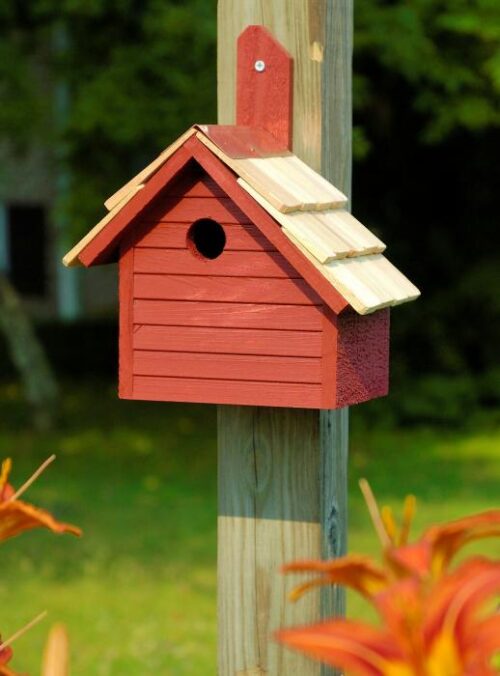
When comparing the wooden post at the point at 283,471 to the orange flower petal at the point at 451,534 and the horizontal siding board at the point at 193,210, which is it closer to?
the horizontal siding board at the point at 193,210

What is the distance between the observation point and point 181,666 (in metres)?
6.55

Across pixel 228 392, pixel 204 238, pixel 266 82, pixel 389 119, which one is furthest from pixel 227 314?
pixel 389 119

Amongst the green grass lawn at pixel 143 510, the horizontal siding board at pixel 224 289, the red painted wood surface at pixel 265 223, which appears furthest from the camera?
the green grass lawn at pixel 143 510

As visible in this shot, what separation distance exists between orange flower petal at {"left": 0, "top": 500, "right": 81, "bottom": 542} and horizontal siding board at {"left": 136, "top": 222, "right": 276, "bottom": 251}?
1123 millimetres

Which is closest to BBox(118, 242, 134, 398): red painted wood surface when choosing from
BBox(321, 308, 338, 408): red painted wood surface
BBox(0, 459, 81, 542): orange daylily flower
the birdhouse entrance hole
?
the birdhouse entrance hole

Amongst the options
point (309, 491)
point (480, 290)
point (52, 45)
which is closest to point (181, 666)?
point (309, 491)

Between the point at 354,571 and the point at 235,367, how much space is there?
4.16 ft

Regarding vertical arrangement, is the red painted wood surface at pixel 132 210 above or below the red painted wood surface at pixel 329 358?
above

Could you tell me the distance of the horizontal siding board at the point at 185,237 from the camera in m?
2.41

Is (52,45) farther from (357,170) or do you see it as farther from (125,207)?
(125,207)

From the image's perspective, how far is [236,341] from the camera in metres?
2.38

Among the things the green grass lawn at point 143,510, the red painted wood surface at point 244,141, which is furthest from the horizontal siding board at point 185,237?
the green grass lawn at point 143,510

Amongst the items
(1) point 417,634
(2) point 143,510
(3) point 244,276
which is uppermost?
(3) point 244,276

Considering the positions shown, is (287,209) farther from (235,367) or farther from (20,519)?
(20,519)
